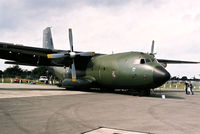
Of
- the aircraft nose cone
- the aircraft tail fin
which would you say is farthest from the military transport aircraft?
the aircraft tail fin

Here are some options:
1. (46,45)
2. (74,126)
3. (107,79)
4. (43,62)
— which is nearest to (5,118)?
(74,126)

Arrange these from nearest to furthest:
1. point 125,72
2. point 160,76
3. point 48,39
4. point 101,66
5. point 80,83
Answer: point 160,76
point 125,72
point 101,66
point 80,83
point 48,39

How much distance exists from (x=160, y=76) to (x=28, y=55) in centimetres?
1551

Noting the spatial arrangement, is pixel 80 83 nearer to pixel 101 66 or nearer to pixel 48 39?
pixel 101 66

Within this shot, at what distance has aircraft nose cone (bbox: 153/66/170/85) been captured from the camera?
14.2m

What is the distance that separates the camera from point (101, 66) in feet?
64.2

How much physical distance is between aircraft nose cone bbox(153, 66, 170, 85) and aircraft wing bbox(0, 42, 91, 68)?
9.57 m

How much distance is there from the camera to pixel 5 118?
6395 mm

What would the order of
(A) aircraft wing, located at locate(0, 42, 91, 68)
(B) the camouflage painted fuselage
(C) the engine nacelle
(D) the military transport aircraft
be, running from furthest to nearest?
(C) the engine nacelle
(A) aircraft wing, located at locate(0, 42, 91, 68)
(D) the military transport aircraft
(B) the camouflage painted fuselage

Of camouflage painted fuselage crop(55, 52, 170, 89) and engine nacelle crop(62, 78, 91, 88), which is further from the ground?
camouflage painted fuselage crop(55, 52, 170, 89)

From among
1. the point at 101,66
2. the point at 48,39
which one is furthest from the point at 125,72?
the point at 48,39

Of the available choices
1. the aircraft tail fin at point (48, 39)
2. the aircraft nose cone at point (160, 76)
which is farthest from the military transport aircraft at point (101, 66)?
the aircraft tail fin at point (48, 39)

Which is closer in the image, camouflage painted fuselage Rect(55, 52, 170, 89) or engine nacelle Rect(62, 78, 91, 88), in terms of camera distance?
camouflage painted fuselage Rect(55, 52, 170, 89)

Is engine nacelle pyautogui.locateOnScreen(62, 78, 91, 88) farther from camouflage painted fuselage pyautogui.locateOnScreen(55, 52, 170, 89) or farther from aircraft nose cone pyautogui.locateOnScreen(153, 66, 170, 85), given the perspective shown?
aircraft nose cone pyautogui.locateOnScreen(153, 66, 170, 85)
